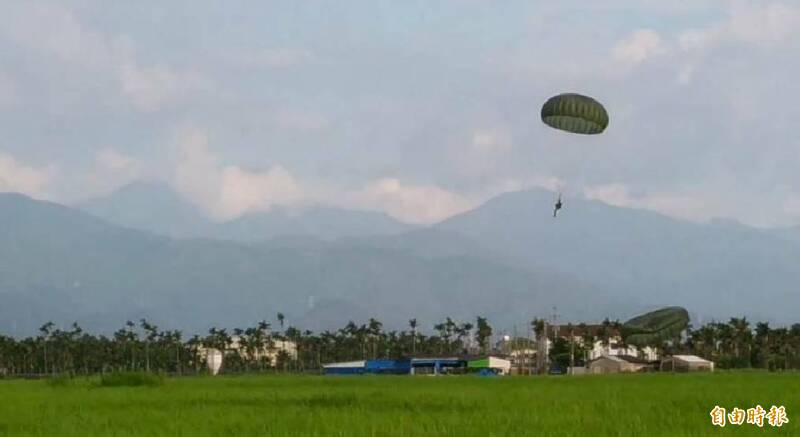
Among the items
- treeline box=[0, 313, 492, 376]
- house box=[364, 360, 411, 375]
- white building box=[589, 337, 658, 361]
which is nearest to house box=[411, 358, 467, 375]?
house box=[364, 360, 411, 375]

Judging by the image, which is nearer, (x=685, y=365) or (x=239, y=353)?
(x=685, y=365)

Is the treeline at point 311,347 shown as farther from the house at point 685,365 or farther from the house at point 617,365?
the house at point 685,365

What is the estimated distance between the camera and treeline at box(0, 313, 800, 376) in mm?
111688

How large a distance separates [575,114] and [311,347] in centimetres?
10083

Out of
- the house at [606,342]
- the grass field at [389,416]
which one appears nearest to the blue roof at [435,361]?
the house at [606,342]

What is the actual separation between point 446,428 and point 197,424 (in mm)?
4797

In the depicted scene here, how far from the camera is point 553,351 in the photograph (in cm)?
10794

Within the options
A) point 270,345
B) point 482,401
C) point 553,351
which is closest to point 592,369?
point 553,351

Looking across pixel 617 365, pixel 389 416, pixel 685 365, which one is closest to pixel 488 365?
pixel 617 365

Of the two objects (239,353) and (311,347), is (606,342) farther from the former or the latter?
(239,353)

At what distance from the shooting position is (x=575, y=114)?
34625mm

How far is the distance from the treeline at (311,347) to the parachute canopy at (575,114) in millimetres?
72620

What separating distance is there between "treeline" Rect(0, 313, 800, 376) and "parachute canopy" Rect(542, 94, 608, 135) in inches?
2859

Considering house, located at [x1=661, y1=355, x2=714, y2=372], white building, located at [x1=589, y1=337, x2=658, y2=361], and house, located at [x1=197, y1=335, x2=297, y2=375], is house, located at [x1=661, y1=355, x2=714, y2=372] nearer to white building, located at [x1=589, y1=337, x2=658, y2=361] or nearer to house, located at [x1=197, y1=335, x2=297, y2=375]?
white building, located at [x1=589, y1=337, x2=658, y2=361]
